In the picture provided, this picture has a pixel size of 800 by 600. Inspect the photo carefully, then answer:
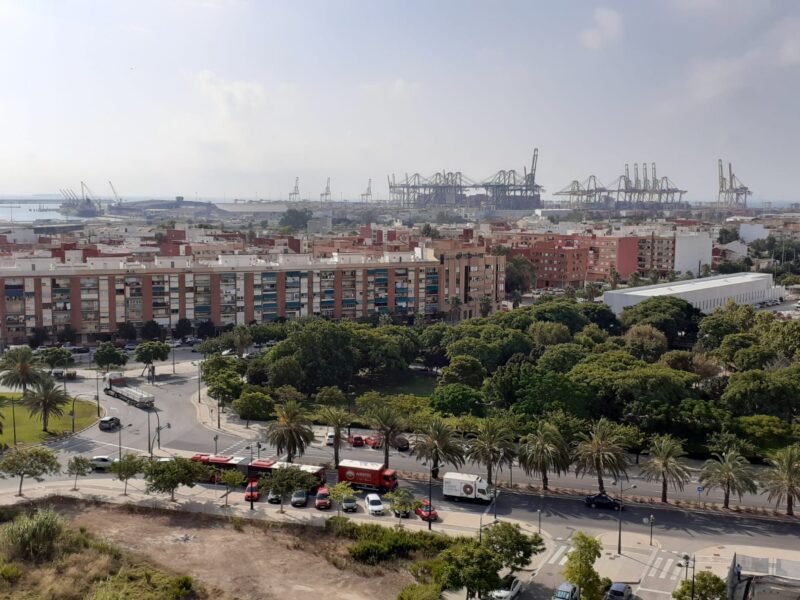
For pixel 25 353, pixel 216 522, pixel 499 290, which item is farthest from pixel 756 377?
pixel 499 290

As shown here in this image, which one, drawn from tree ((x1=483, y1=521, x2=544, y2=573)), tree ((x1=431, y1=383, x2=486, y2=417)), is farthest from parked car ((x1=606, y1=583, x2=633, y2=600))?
tree ((x1=431, y1=383, x2=486, y2=417))

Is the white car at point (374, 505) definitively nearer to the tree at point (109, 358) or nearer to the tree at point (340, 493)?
the tree at point (340, 493)

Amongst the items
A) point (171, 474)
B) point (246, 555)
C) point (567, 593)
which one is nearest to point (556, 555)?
point (567, 593)

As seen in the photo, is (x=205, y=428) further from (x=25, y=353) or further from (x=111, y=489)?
(x=25, y=353)

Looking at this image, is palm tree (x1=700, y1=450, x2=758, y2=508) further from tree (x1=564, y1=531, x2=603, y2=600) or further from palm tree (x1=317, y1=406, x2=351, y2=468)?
palm tree (x1=317, y1=406, x2=351, y2=468)

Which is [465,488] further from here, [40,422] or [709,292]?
[709,292]

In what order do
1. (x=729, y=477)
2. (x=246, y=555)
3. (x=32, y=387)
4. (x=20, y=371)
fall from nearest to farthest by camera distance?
(x=246, y=555) < (x=729, y=477) < (x=20, y=371) < (x=32, y=387)
